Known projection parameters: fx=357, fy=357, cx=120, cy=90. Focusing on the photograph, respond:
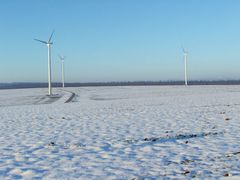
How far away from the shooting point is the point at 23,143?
1343cm

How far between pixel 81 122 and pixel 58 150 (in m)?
7.82

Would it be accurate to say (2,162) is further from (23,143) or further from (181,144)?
(181,144)

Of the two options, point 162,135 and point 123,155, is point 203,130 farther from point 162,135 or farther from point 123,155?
point 123,155

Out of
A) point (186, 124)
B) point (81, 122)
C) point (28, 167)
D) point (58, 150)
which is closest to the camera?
point (28, 167)

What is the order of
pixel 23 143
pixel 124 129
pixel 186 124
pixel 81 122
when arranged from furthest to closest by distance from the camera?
pixel 81 122
pixel 186 124
pixel 124 129
pixel 23 143

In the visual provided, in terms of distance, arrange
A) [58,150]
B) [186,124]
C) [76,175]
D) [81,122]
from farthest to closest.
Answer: [81,122] → [186,124] → [58,150] → [76,175]

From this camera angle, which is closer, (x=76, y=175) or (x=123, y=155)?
(x=76, y=175)

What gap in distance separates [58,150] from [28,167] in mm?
2131

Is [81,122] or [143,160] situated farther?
[81,122]

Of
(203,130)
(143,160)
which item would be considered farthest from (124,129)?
(143,160)

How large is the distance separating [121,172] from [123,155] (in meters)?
1.89

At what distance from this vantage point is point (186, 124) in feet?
56.8

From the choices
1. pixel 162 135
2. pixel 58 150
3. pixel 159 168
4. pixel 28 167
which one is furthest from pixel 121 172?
pixel 162 135

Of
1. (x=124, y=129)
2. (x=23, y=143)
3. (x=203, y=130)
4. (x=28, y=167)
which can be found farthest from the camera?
(x=124, y=129)
